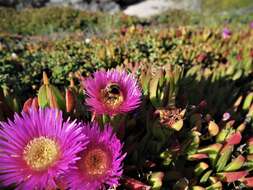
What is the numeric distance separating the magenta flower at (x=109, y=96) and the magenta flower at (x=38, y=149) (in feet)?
0.54

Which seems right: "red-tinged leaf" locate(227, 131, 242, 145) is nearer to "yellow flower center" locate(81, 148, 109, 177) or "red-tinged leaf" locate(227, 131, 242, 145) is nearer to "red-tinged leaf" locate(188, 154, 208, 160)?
"red-tinged leaf" locate(188, 154, 208, 160)

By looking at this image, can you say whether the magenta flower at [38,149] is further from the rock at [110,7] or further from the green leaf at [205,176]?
the rock at [110,7]

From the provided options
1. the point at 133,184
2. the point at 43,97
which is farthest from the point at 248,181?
the point at 43,97

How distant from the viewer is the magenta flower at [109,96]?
4.82 ft

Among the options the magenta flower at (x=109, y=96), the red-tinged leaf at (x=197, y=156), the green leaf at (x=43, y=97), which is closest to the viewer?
the magenta flower at (x=109, y=96)

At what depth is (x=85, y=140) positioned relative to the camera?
4.28ft

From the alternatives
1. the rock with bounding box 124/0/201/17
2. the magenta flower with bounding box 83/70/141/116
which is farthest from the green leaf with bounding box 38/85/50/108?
the rock with bounding box 124/0/201/17

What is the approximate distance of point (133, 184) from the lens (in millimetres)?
1480

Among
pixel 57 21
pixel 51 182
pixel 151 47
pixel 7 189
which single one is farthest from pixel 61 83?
pixel 57 21

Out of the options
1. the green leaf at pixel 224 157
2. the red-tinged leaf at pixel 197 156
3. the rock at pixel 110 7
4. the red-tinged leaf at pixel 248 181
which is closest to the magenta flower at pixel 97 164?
the red-tinged leaf at pixel 197 156

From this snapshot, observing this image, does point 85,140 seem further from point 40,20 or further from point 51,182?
point 40,20

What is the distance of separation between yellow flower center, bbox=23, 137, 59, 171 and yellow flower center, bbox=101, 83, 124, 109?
Answer: 0.29 meters

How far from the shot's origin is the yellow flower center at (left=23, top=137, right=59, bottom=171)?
1.21 meters

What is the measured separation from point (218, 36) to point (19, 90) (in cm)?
258
